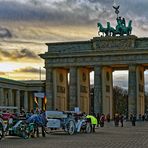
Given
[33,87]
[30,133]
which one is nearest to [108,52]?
[33,87]

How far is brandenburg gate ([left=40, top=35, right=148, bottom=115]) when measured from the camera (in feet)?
273

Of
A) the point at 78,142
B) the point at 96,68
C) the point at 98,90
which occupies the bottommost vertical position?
the point at 78,142

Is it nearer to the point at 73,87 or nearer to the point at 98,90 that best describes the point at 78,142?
the point at 98,90

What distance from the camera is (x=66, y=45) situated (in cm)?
8800

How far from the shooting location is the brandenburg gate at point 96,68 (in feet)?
273

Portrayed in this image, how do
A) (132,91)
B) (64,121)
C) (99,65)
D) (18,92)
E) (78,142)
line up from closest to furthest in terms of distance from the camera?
(78,142)
(64,121)
(132,91)
(99,65)
(18,92)

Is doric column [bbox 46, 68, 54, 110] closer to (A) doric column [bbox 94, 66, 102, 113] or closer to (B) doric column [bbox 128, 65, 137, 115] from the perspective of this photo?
(A) doric column [bbox 94, 66, 102, 113]

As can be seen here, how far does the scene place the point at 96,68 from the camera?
8550 centimetres

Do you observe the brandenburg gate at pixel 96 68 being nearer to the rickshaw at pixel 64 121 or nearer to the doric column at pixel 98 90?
the doric column at pixel 98 90

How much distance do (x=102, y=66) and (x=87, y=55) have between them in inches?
121

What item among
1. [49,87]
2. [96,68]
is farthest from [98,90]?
[49,87]

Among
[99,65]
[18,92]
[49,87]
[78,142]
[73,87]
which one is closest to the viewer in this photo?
[78,142]

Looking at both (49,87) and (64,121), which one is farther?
(49,87)

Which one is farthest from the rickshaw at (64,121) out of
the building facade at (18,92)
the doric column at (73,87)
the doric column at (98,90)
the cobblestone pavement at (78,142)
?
the building facade at (18,92)
